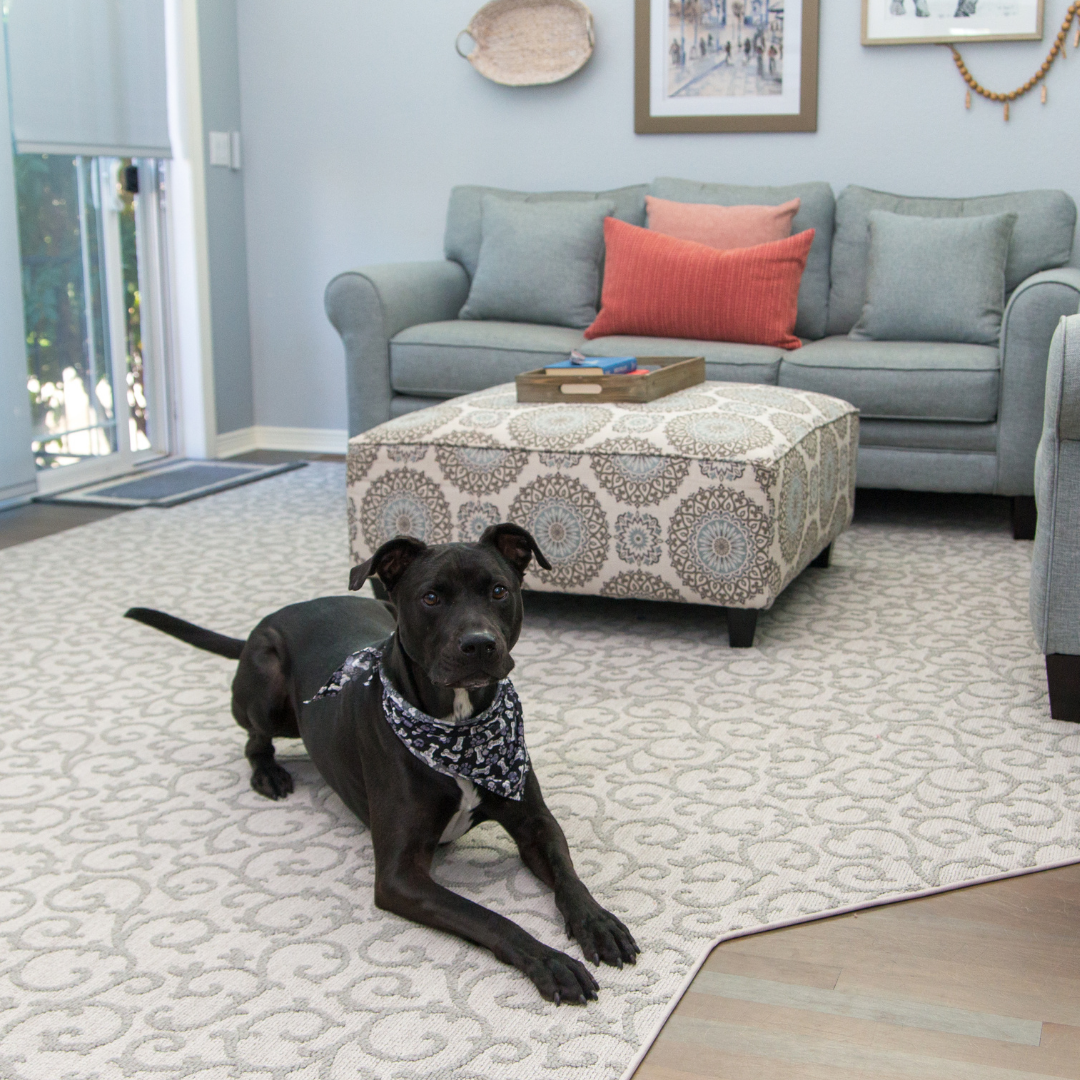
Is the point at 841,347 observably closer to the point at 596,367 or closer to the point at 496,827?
the point at 596,367

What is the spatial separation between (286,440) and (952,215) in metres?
2.74

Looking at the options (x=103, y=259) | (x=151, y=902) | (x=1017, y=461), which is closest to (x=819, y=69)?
(x=1017, y=461)

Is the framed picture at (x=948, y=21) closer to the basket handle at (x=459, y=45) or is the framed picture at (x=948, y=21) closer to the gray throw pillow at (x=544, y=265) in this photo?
the gray throw pillow at (x=544, y=265)

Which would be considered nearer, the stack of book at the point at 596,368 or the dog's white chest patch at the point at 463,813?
the dog's white chest patch at the point at 463,813

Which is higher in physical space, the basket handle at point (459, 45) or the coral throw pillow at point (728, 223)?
the basket handle at point (459, 45)

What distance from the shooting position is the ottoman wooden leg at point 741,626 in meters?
2.69

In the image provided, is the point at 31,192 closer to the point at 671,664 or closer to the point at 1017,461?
the point at 671,664

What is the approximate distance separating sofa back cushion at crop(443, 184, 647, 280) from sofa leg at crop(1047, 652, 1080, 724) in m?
2.68

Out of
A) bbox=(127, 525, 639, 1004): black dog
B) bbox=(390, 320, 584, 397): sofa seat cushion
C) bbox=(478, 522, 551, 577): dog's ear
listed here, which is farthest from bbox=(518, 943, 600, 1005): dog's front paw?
bbox=(390, 320, 584, 397): sofa seat cushion

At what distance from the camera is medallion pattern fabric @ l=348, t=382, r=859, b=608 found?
263 centimetres

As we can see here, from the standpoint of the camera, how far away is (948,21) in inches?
164

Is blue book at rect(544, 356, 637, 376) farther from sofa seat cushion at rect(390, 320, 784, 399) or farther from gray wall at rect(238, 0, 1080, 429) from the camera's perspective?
gray wall at rect(238, 0, 1080, 429)

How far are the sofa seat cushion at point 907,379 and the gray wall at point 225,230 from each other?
237 cm

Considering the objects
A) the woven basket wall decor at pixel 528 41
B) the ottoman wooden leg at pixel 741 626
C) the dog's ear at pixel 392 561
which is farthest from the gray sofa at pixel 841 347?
the dog's ear at pixel 392 561
